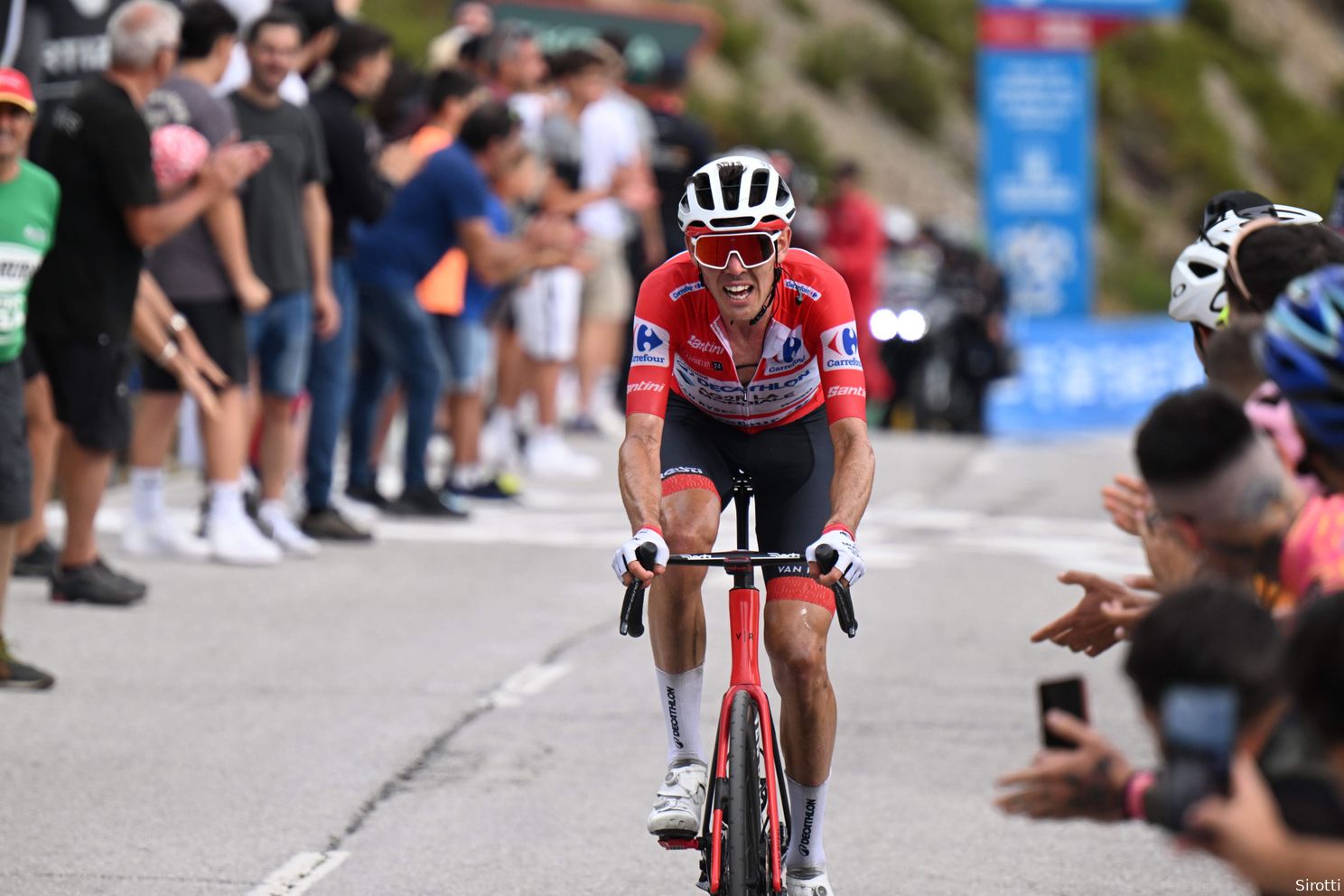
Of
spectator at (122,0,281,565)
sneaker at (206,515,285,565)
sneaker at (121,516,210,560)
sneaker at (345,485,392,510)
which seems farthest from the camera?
sneaker at (345,485,392,510)

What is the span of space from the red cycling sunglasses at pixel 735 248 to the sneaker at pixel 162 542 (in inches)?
238

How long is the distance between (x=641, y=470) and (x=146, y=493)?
5.69 meters

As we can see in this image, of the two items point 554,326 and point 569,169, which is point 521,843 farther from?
point 569,169

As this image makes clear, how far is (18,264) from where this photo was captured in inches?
310

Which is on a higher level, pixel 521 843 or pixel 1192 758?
pixel 1192 758

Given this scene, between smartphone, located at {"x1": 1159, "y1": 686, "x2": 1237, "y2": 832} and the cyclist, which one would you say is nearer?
smartphone, located at {"x1": 1159, "y1": 686, "x2": 1237, "y2": 832}

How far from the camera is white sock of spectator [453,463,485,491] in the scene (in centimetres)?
1368

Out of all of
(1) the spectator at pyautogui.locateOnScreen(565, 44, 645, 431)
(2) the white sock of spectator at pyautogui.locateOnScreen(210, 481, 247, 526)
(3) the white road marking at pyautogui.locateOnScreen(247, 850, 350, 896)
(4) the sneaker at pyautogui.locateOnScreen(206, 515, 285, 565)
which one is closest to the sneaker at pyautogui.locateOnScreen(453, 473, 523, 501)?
(1) the spectator at pyautogui.locateOnScreen(565, 44, 645, 431)

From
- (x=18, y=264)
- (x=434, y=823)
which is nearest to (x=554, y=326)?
(x=18, y=264)

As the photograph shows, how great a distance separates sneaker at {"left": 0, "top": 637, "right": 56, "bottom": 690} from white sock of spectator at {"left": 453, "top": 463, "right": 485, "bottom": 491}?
5672 millimetres

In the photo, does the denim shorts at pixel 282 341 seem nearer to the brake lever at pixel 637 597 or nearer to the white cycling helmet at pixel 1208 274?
the brake lever at pixel 637 597

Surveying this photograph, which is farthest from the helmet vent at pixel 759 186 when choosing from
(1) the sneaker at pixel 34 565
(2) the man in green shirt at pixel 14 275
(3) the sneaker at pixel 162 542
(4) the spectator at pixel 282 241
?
(3) the sneaker at pixel 162 542

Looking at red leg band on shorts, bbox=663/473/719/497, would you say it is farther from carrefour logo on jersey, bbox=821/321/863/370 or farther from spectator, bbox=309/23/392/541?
spectator, bbox=309/23/392/541

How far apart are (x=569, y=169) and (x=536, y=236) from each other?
2.55 metres
